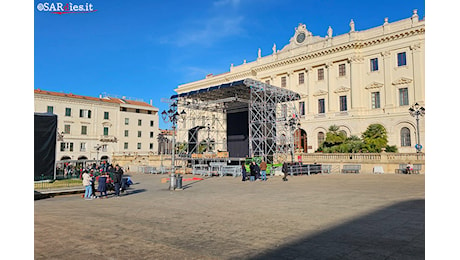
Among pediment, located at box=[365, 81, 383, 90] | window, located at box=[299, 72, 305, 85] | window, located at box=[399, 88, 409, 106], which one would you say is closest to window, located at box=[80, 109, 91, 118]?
window, located at box=[299, 72, 305, 85]

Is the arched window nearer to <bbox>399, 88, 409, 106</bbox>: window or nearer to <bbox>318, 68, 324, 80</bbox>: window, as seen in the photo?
<bbox>399, 88, 409, 106</bbox>: window

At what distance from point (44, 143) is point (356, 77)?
31.4 m

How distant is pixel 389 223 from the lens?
6.78 metres

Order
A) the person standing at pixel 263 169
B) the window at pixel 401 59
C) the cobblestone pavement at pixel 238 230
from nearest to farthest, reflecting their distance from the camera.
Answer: the cobblestone pavement at pixel 238 230 → the person standing at pixel 263 169 → the window at pixel 401 59

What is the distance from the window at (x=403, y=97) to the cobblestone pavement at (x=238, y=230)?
25.9 meters

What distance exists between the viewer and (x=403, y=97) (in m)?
32.6

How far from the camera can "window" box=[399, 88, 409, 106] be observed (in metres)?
32.2

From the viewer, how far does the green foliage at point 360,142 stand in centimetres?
2866

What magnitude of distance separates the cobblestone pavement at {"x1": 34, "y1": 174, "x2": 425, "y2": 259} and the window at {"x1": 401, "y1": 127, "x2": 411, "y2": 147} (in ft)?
80.8

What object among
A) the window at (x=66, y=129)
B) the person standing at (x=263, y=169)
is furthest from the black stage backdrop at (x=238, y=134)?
the window at (x=66, y=129)

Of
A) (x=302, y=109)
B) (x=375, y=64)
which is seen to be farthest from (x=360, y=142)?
(x=302, y=109)

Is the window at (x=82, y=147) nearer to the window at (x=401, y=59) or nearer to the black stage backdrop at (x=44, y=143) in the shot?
the black stage backdrop at (x=44, y=143)

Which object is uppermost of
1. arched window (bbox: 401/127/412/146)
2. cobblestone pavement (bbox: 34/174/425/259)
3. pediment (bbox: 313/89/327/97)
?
pediment (bbox: 313/89/327/97)
